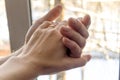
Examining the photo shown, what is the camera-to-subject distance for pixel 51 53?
55 centimetres

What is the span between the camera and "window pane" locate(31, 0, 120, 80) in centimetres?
94

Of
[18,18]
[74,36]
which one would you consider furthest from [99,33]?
[74,36]

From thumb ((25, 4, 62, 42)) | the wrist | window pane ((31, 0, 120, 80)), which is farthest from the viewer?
window pane ((31, 0, 120, 80))

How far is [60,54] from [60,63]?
21 millimetres

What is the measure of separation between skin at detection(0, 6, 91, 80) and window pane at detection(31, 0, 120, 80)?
376 mm

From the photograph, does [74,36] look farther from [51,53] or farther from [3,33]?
[3,33]

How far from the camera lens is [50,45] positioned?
22.1 inches

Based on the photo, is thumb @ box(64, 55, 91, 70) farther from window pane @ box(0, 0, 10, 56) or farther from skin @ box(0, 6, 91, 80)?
window pane @ box(0, 0, 10, 56)

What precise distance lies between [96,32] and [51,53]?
0.47 meters

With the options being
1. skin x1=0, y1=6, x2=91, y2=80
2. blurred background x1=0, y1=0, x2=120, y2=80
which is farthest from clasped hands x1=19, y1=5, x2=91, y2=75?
blurred background x1=0, y1=0, x2=120, y2=80

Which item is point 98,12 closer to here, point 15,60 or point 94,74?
point 94,74

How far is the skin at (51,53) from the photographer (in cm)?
54

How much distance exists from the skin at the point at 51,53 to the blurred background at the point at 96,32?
0.34 metres

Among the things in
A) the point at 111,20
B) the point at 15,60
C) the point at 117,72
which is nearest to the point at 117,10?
the point at 111,20
